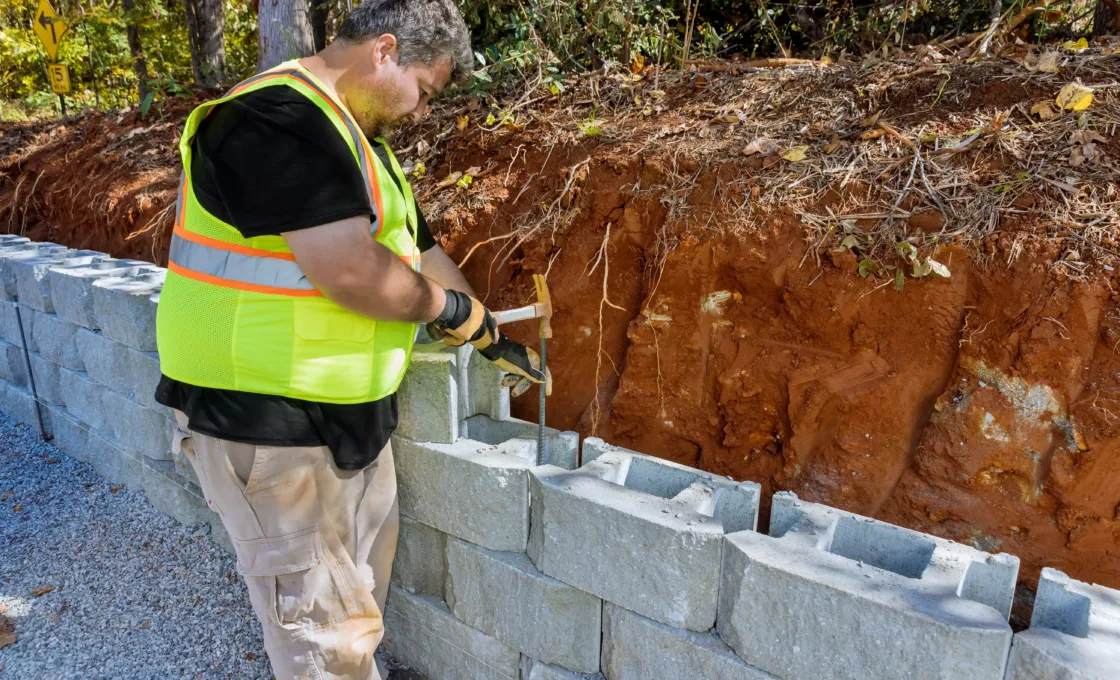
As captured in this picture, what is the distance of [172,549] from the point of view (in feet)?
12.0

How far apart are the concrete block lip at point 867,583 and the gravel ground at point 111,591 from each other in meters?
2.13

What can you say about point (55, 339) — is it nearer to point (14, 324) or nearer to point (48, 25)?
point (14, 324)

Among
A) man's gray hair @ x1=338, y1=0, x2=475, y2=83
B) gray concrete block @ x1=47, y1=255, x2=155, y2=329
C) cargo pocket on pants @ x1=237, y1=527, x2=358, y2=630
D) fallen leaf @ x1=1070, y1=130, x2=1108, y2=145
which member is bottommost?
cargo pocket on pants @ x1=237, y1=527, x2=358, y2=630

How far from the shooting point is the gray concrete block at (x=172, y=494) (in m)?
3.75

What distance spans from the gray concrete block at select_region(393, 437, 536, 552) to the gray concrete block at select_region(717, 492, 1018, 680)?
2.49 feet

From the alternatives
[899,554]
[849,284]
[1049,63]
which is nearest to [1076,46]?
[1049,63]

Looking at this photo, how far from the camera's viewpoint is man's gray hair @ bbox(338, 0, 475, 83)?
6.38 feet

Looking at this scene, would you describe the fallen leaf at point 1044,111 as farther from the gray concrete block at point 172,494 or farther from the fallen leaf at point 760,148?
the gray concrete block at point 172,494

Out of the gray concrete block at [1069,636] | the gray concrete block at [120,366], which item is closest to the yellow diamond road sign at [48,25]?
the gray concrete block at [120,366]

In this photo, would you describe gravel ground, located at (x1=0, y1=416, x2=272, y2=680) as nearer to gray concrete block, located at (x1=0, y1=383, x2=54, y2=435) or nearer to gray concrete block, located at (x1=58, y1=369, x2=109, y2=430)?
gray concrete block, located at (x1=58, y1=369, x2=109, y2=430)

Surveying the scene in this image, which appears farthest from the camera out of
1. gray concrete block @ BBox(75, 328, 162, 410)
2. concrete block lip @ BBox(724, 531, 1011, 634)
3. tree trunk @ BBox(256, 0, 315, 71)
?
tree trunk @ BBox(256, 0, 315, 71)

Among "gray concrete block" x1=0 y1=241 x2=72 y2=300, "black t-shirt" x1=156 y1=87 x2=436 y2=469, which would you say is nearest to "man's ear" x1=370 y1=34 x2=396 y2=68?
"black t-shirt" x1=156 y1=87 x2=436 y2=469

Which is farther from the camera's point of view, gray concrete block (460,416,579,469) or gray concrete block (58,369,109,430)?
gray concrete block (58,369,109,430)

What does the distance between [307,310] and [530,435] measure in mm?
1101
